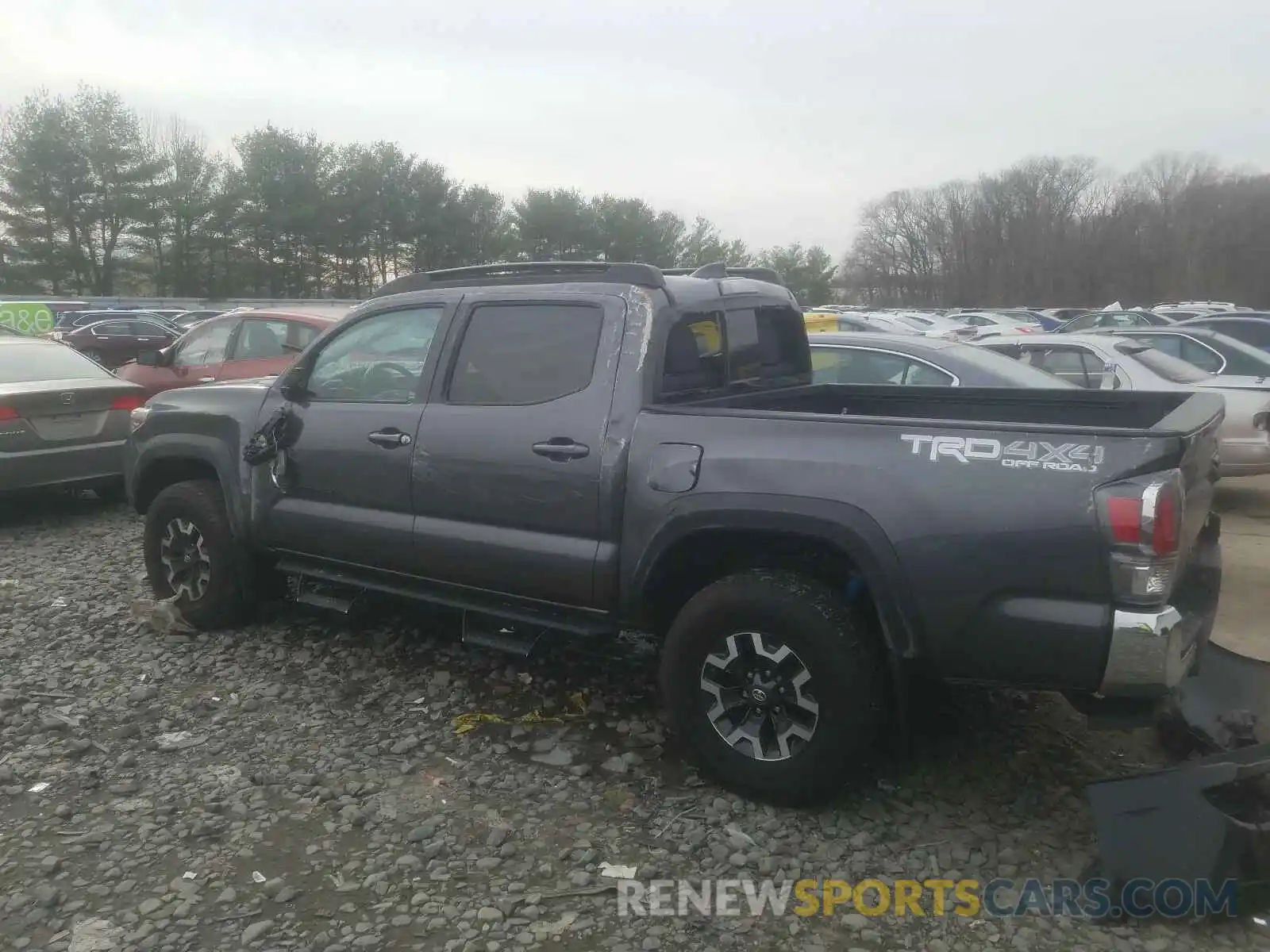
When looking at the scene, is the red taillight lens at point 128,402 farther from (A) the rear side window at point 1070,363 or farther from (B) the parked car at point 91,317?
(B) the parked car at point 91,317

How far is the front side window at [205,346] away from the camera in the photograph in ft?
32.4

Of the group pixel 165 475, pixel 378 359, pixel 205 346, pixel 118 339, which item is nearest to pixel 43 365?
pixel 205 346

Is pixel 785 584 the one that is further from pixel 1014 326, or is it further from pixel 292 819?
pixel 1014 326

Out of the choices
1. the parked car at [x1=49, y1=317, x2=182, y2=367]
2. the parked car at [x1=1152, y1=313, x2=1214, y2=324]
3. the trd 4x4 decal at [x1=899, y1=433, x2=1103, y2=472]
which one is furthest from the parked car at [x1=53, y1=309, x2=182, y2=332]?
the trd 4x4 decal at [x1=899, y1=433, x2=1103, y2=472]

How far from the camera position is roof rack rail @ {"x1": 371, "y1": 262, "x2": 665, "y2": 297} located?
13.8ft

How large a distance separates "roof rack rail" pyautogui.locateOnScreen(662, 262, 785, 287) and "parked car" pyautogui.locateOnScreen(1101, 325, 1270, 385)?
20.0ft

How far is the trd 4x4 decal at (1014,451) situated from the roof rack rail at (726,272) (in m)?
1.67

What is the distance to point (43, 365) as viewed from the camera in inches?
337

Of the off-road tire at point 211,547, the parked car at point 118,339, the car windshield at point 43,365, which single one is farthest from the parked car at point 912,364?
the parked car at point 118,339

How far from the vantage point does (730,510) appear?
3.59m

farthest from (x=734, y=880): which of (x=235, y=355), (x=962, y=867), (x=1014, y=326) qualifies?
(x=1014, y=326)

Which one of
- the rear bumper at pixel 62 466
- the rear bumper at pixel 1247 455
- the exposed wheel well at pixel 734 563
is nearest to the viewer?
the exposed wheel well at pixel 734 563

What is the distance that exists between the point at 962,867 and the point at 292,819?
231 cm

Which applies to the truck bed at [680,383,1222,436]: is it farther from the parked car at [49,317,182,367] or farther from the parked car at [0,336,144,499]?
the parked car at [49,317,182,367]
